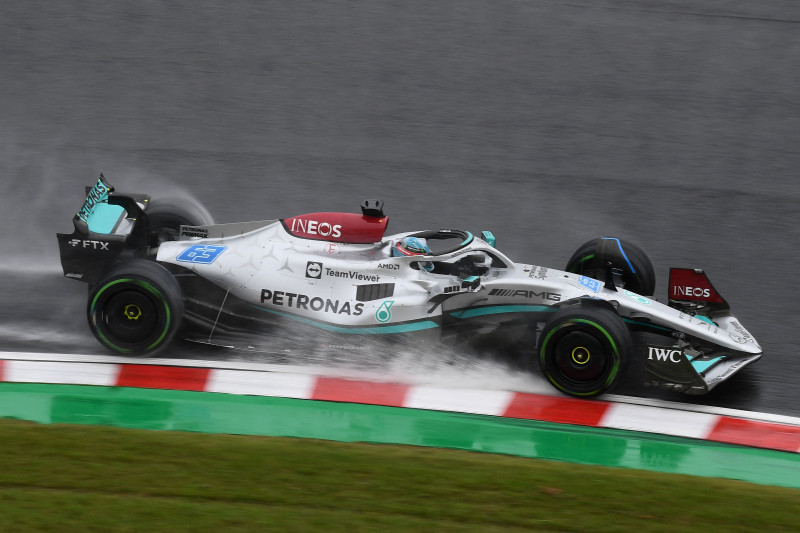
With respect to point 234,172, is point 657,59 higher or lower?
higher

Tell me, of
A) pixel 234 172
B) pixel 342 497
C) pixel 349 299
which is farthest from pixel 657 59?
pixel 342 497

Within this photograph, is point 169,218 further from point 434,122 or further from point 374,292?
point 434,122

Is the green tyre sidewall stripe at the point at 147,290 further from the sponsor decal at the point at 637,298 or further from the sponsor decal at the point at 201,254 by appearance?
the sponsor decal at the point at 637,298

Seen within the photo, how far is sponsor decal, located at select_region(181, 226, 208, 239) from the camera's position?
8.65m

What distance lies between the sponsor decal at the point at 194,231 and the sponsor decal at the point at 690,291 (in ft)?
13.7

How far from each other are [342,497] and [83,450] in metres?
1.73

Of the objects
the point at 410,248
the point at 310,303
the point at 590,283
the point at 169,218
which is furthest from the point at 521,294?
the point at 169,218

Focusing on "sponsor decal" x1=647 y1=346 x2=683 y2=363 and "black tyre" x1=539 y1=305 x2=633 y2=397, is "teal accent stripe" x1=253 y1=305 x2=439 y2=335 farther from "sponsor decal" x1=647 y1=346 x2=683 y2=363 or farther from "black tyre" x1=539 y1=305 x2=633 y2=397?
"sponsor decal" x1=647 y1=346 x2=683 y2=363

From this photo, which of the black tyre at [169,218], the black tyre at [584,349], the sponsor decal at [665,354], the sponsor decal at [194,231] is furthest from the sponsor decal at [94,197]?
the sponsor decal at [665,354]

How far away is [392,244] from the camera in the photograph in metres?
8.38

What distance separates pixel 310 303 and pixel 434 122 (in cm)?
466

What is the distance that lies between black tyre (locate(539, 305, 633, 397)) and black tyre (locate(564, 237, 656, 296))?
42.9 inches

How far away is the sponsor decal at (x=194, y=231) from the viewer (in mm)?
8648

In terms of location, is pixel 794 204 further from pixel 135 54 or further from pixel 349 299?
pixel 135 54
